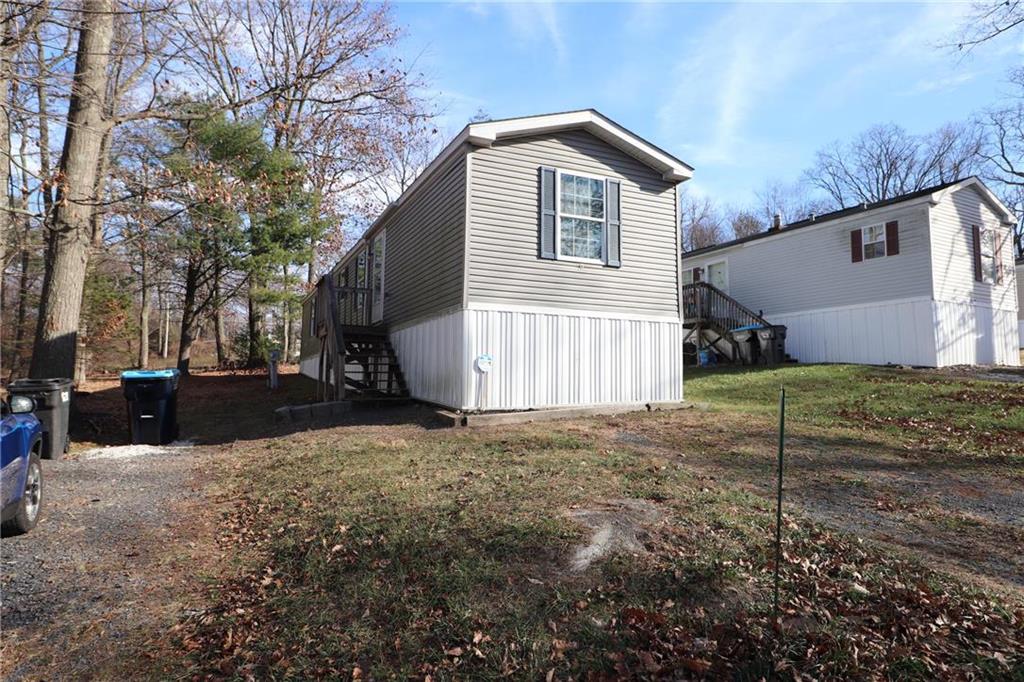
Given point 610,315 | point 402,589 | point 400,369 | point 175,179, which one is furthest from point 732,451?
point 175,179

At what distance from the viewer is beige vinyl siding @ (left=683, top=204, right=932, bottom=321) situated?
14569mm

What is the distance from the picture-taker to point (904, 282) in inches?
579

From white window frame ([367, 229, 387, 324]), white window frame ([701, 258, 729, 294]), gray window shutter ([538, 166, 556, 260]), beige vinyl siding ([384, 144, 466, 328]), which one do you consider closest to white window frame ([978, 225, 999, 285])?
white window frame ([701, 258, 729, 294])

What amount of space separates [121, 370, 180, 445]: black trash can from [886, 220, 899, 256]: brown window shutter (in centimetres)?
1715

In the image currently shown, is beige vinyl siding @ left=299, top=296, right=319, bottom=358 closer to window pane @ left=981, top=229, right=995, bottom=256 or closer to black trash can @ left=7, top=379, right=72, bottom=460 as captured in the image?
black trash can @ left=7, top=379, right=72, bottom=460

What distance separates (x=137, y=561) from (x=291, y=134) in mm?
19919

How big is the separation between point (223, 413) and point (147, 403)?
4326mm

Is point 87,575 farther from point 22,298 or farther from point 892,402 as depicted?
point 22,298

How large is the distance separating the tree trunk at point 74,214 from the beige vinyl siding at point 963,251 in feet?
60.4

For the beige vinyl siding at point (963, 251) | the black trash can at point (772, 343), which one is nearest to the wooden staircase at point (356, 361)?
the black trash can at point (772, 343)

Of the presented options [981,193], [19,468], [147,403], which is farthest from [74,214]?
[981,193]

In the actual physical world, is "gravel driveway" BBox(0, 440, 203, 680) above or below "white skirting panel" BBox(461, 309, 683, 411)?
below

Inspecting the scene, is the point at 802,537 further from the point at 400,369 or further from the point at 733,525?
the point at 400,369

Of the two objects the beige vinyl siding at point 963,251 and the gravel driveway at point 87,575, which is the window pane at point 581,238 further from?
the beige vinyl siding at point 963,251
